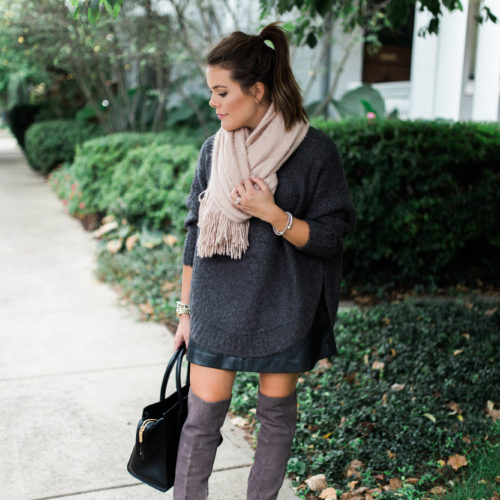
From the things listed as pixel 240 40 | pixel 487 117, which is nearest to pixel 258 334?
pixel 240 40

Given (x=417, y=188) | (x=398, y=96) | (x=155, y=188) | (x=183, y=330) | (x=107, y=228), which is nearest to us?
(x=183, y=330)

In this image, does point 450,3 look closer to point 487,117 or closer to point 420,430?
point 420,430

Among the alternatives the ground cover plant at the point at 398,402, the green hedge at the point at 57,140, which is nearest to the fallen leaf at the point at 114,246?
the ground cover plant at the point at 398,402

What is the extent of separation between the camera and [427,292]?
5520mm

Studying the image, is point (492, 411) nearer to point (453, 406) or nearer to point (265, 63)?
point (453, 406)

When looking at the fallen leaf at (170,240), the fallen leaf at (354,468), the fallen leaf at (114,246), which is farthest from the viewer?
the fallen leaf at (114,246)

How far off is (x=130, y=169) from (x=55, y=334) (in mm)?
3178

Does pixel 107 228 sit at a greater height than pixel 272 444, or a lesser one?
lesser

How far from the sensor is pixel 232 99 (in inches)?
76.0

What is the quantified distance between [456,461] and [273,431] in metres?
1.20

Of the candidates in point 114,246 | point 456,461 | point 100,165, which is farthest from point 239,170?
point 100,165

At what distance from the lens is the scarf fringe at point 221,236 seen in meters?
1.93

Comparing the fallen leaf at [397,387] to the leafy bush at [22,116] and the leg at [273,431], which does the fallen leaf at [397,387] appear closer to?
the leg at [273,431]

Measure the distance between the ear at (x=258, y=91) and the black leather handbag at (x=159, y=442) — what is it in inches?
35.7
